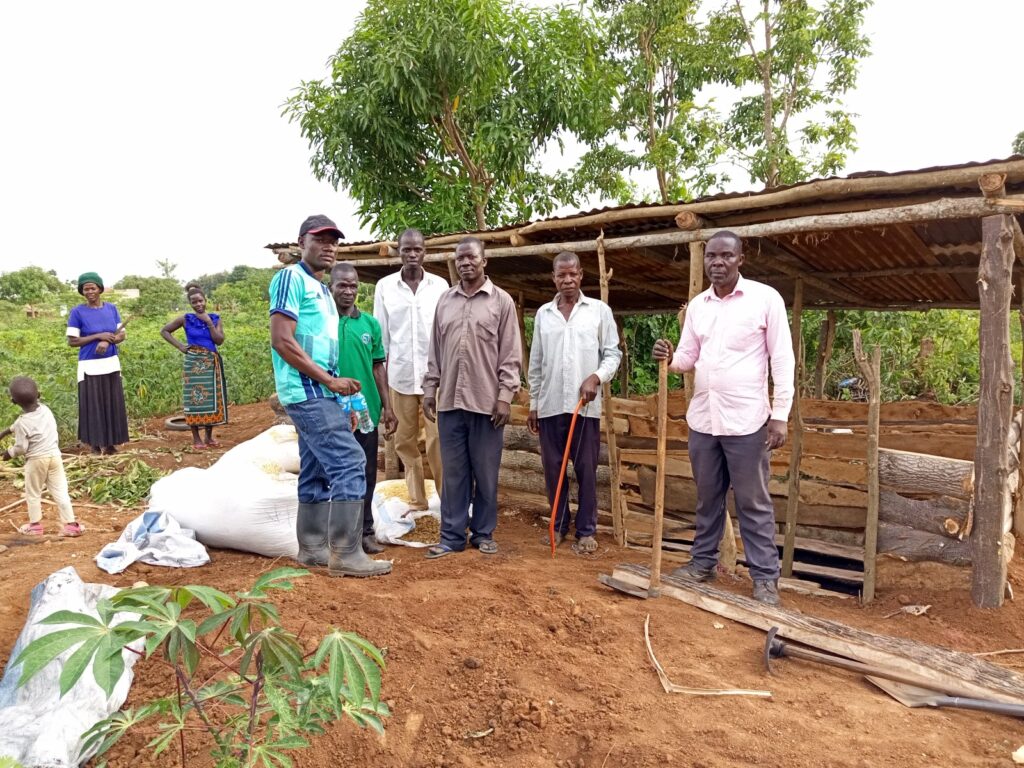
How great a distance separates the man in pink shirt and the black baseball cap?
1720mm

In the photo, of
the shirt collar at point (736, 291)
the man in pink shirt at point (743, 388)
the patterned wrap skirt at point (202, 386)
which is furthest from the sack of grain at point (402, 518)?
the patterned wrap skirt at point (202, 386)

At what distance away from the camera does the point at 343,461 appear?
3551mm

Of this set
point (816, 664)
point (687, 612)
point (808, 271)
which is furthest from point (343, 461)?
point (808, 271)

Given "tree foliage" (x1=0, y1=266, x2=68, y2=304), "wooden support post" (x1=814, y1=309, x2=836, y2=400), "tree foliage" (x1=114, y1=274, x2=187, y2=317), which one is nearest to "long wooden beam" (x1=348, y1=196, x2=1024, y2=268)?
"wooden support post" (x1=814, y1=309, x2=836, y2=400)

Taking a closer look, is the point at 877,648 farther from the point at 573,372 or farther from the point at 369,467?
the point at 369,467

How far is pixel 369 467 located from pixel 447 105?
7.17 metres

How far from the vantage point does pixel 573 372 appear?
4562 millimetres

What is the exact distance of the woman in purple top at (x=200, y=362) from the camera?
7.73 m

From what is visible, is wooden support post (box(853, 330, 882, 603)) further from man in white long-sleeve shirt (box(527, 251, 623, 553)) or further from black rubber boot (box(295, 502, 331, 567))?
black rubber boot (box(295, 502, 331, 567))

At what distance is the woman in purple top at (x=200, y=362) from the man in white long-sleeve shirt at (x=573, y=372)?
4515mm

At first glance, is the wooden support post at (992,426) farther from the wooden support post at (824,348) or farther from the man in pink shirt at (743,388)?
the wooden support post at (824,348)

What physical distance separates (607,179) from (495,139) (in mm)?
3821

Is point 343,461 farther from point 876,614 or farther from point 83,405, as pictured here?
point 83,405

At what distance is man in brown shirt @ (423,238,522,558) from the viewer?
13.9 feet
